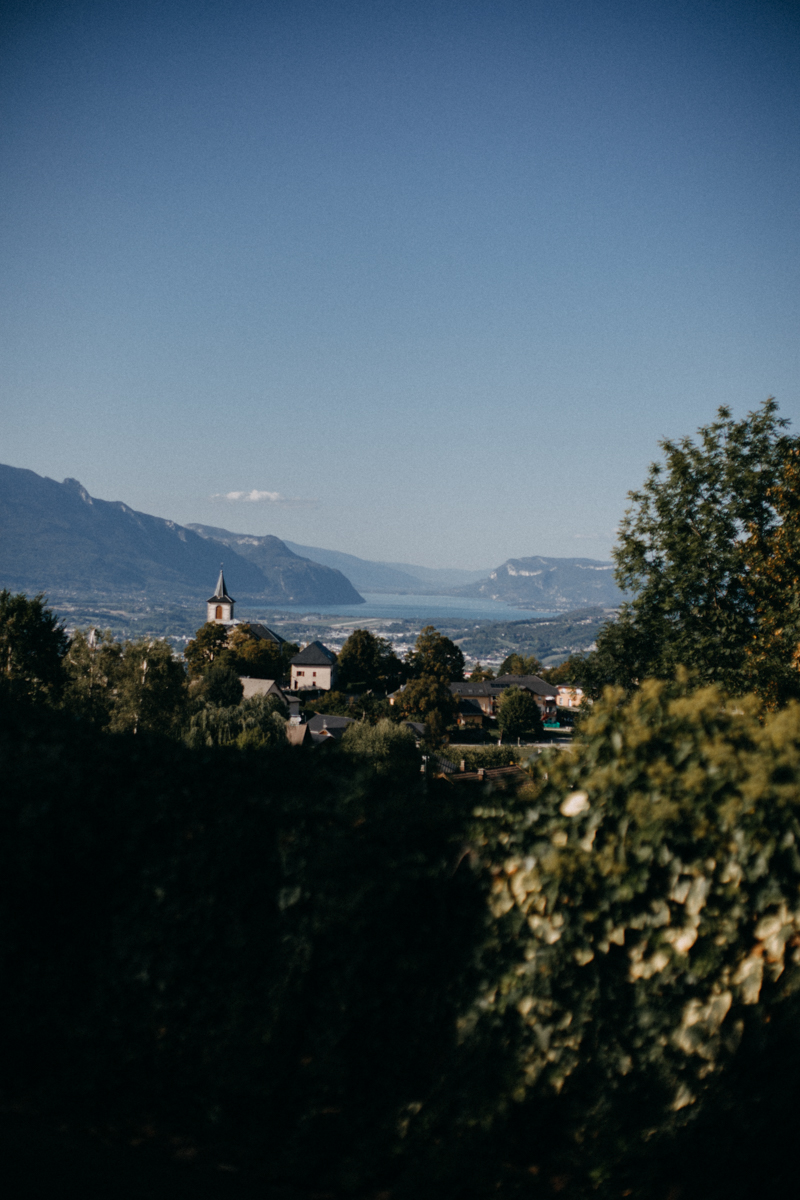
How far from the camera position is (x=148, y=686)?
30.8 meters

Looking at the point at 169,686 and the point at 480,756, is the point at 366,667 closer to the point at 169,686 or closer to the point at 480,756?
the point at 480,756

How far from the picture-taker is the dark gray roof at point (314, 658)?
88500 mm

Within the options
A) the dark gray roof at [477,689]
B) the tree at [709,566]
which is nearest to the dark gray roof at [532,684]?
the dark gray roof at [477,689]

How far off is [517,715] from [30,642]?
48.3 metres

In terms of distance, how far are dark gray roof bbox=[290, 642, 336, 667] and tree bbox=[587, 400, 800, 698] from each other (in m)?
71.5

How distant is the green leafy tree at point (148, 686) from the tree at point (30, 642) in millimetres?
2577

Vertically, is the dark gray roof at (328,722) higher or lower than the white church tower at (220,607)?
lower

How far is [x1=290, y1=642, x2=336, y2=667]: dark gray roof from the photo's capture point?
88500 mm

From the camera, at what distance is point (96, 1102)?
447cm

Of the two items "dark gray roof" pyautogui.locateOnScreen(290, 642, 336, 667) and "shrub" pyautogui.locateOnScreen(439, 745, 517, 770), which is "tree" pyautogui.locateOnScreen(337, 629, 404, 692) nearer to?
"dark gray roof" pyautogui.locateOnScreen(290, 642, 336, 667)

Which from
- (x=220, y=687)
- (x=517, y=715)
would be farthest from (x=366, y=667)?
(x=220, y=687)

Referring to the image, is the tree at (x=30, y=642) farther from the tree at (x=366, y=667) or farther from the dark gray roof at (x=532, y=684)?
the dark gray roof at (x=532, y=684)

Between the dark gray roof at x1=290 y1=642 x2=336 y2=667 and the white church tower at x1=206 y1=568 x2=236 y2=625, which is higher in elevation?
the white church tower at x1=206 y1=568 x2=236 y2=625

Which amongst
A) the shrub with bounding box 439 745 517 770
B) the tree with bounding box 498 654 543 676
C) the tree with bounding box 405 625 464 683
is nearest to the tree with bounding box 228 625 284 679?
the tree with bounding box 405 625 464 683
